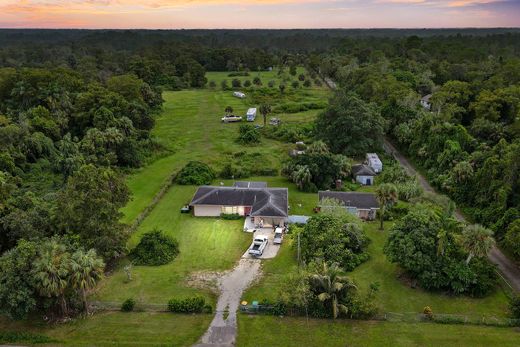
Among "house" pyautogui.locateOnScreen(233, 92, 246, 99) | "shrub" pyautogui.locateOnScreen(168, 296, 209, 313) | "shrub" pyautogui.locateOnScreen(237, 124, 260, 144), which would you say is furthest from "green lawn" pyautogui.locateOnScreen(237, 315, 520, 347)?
"house" pyautogui.locateOnScreen(233, 92, 246, 99)

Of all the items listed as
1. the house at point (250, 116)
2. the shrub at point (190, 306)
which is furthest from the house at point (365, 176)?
the house at point (250, 116)

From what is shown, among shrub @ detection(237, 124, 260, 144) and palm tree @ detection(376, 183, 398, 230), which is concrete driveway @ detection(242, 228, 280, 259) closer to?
palm tree @ detection(376, 183, 398, 230)

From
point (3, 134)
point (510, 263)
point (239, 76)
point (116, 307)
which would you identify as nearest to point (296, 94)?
point (239, 76)

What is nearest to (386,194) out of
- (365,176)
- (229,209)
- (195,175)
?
(365,176)

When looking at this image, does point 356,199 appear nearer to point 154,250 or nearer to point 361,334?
point 361,334

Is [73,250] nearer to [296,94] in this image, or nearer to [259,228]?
[259,228]

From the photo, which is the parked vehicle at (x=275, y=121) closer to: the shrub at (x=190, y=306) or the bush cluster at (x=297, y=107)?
the bush cluster at (x=297, y=107)
